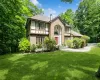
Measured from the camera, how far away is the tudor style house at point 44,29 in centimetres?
2933

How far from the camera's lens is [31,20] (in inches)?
1133

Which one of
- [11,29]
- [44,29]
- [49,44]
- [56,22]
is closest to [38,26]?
[44,29]

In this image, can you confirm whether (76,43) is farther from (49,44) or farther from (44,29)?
(44,29)

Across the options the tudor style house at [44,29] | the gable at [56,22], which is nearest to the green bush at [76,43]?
the tudor style house at [44,29]

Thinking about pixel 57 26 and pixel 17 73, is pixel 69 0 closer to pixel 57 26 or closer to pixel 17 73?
pixel 17 73

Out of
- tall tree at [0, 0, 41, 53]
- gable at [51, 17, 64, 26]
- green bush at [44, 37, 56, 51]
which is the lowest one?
green bush at [44, 37, 56, 51]

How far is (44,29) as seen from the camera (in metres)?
31.4

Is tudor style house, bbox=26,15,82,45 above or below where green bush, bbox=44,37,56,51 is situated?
above

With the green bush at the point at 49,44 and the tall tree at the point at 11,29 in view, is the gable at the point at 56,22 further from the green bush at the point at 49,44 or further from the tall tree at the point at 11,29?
the green bush at the point at 49,44

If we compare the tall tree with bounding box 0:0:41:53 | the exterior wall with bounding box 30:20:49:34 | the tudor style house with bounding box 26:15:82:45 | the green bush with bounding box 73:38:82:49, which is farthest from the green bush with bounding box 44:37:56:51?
the tall tree with bounding box 0:0:41:53

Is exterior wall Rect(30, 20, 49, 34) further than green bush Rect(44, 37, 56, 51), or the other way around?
exterior wall Rect(30, 20, 49, 34)

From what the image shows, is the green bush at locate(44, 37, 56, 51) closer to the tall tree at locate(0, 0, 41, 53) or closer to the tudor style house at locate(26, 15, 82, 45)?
the tudor style house at locate(26, 15, 82, 45)

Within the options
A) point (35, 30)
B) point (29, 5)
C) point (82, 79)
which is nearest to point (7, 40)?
point (35, 30)

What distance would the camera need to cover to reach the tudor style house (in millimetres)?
29328
